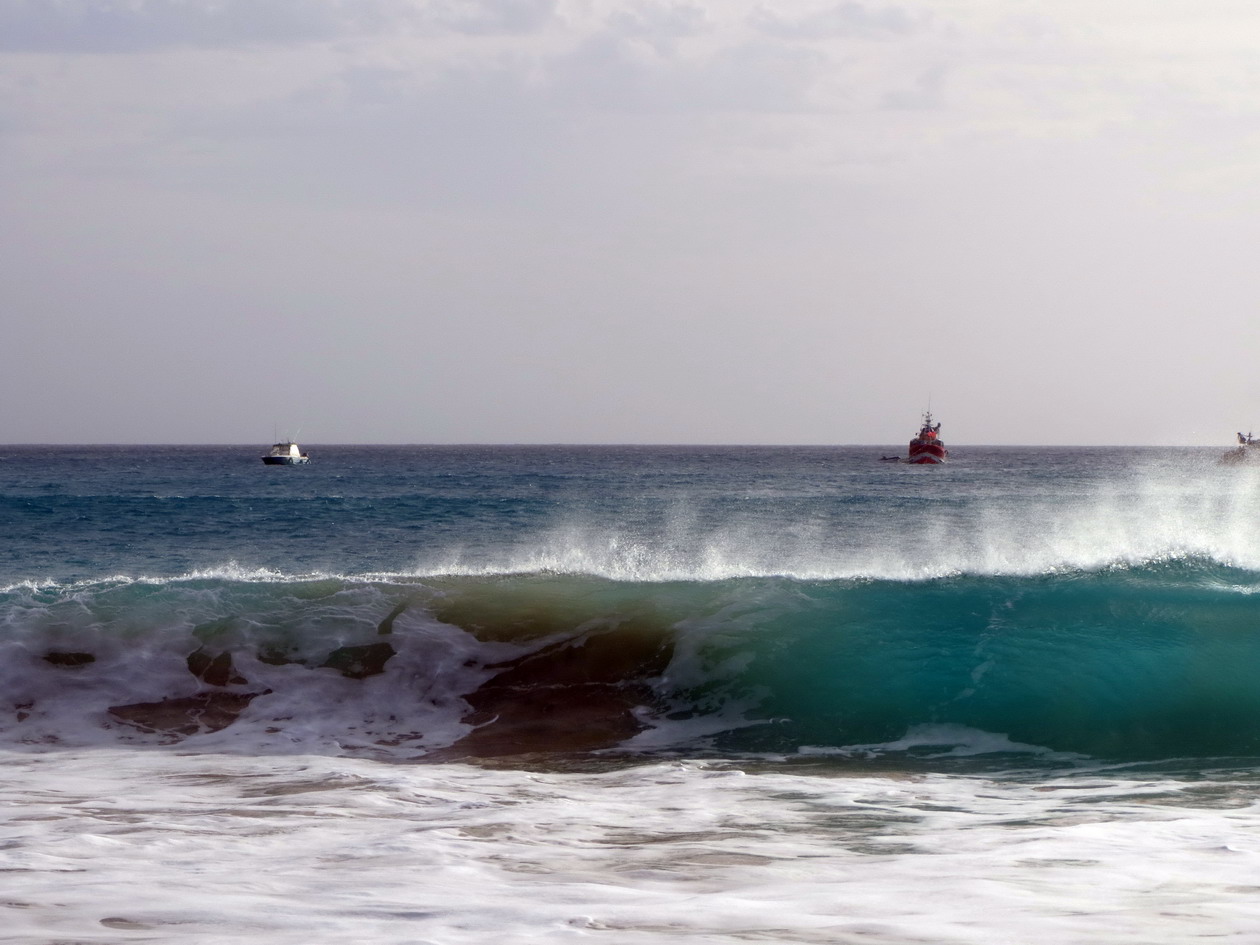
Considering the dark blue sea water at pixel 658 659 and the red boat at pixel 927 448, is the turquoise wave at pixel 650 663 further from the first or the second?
the red boat at pixel 927 448

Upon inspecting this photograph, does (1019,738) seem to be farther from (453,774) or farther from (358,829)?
(358,829)

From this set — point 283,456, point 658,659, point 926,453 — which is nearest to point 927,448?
point 926,453

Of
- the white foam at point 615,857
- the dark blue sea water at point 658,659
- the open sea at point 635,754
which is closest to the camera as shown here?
the white foam at point 615,857

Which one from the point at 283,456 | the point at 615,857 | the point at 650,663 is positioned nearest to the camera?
the point at 615,857

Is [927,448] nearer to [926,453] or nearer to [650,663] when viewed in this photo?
[926,453]

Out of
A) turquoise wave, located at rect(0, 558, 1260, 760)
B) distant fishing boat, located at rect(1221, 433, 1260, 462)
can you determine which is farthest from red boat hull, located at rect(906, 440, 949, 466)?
turquoise wave, located at rect(0, 558, 1260, 760)

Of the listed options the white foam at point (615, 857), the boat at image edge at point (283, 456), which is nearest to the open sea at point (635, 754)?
the white foam at point (615, 857)

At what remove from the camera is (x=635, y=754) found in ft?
35.1

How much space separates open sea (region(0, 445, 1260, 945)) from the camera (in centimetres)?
518

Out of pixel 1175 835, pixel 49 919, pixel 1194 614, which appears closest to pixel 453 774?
pixel 49 919

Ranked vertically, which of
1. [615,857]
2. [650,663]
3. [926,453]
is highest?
[926,453]

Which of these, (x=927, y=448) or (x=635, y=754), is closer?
(x=635, y=754)

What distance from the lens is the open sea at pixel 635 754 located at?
5180mm

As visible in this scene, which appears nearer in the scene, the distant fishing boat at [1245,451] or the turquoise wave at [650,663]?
the turquoise wave at [650,663]
